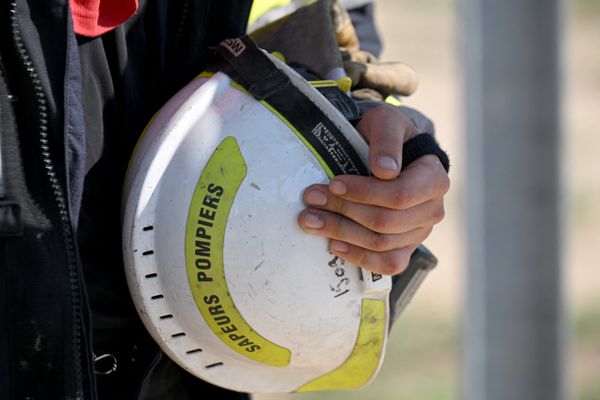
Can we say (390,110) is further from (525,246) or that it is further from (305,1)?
(525,246)

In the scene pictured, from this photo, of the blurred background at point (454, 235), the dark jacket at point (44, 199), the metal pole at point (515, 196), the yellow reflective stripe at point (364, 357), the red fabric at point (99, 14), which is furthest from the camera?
the blurred background at point (454, 235)

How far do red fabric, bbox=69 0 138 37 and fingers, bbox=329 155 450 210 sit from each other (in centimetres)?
42

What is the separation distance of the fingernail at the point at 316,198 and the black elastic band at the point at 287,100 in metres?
0.06

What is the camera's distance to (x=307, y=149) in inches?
74.7

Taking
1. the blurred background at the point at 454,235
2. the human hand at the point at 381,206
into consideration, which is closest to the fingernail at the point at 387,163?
the human hand at the point at 381,206

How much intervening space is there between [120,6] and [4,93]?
253 mm

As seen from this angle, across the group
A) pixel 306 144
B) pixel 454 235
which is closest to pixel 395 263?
pixel 306 144

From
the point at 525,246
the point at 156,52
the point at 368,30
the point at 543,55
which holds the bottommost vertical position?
the point at 525,246

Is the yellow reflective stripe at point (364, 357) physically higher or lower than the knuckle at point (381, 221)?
lower

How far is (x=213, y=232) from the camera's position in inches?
73.4

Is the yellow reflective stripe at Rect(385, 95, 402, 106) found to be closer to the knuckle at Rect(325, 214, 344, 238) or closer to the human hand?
the human hand

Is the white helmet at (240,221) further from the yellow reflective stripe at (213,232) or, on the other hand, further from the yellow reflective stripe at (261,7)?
the yellow reflective stripe at (261,7)

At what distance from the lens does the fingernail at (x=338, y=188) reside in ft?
5.98

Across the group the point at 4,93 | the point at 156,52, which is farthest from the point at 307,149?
the point at 4,93
